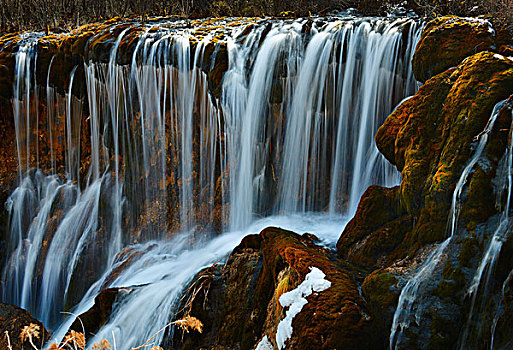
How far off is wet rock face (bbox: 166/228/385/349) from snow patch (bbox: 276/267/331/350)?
1.9 inches

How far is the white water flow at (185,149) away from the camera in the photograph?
709 centimetres

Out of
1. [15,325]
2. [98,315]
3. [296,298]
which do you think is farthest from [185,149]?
[296,298]

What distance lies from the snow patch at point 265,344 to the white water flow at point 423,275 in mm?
1133

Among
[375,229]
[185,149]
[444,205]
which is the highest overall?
[444,205]

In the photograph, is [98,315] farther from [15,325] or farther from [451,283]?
[451,283]

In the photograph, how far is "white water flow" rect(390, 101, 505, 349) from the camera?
3604 mm

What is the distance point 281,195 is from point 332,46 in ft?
8.82

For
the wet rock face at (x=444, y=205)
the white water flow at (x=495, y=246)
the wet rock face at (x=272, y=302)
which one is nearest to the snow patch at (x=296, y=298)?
the wet rock face at (x=272, y=302)

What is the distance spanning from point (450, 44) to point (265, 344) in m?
4.15

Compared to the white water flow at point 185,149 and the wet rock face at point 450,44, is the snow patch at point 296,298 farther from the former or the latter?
the wet rock face at point 450,44

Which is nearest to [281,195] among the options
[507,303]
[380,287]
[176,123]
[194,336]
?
[176,123]

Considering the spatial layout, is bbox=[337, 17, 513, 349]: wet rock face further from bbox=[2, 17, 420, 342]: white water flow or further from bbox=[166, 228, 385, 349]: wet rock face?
bbox=[2, 17, 420, 342]: white water flow

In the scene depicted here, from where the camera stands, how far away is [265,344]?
418 cm

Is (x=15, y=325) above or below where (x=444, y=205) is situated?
below
